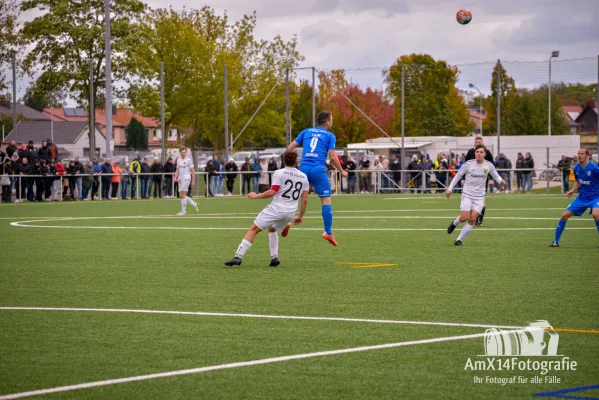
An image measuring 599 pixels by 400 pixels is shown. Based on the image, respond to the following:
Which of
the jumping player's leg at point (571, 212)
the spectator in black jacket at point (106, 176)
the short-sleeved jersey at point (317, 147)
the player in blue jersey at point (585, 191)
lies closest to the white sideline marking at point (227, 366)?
the short-sleeved jersey at point (317, 147)

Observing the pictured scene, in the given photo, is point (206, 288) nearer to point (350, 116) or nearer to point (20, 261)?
point (20, 261)

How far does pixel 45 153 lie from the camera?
1531 inches

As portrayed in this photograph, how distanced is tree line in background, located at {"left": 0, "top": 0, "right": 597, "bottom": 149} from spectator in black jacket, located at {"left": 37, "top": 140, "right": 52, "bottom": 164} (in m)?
14.9

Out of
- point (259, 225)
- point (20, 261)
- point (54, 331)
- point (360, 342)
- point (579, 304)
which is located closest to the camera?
point (360, 342)

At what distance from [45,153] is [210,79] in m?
26.1

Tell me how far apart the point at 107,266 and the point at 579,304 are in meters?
7.13

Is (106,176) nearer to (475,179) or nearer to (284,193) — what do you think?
(475,179)

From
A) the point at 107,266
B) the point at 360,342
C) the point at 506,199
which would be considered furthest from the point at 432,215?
the point at 360,342

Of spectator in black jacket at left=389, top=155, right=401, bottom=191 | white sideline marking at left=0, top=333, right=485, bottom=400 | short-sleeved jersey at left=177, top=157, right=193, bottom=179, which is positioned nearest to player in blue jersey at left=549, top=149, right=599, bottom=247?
white sideline marking at left=0, top=333, right=485, bottom=400

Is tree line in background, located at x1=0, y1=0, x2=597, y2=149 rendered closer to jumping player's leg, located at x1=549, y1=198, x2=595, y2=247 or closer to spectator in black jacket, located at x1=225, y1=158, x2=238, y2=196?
spectator in black jacket, located at x1=225, y1=158, x2=238, y2=196

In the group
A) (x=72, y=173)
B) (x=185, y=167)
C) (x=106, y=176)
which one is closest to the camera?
(x=185, y=167)

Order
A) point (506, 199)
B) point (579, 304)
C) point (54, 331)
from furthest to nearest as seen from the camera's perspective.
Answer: point (506, 199)
point (579, 304)
point (54, 331)

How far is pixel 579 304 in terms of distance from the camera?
387 inches

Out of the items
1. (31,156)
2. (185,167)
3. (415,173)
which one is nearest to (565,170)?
(415,173)
